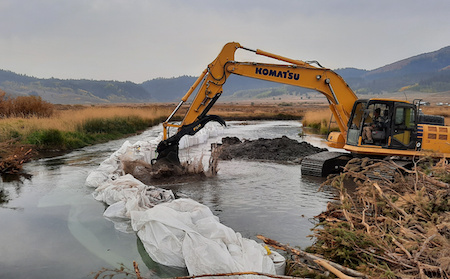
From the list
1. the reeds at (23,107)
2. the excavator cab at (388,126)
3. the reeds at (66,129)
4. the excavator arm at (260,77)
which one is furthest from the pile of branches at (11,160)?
the reeds at (23,107)

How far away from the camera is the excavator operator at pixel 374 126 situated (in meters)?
10.3

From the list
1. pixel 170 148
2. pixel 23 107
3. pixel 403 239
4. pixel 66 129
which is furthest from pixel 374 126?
pixel 23 107

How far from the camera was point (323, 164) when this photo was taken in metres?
11.0

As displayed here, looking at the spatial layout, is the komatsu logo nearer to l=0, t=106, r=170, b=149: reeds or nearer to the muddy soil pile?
the muddy soil pile

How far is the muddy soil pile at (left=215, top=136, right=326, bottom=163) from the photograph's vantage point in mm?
14353

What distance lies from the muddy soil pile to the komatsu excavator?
A: 2.72 metres

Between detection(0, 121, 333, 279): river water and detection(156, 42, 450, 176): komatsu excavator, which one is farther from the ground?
detection(156, 42, 450, 176): komatsu excavator

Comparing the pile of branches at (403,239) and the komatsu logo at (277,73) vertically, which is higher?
the komatsu logo at (277,73)

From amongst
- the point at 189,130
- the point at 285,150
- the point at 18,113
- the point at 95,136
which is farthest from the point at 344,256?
the point at 18,113

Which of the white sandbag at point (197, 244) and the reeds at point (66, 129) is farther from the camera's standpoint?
the reeds at point (66, 129)

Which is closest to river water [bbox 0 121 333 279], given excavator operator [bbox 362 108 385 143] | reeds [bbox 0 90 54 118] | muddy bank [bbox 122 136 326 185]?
muddy bank [bbox 122 136 326 185]

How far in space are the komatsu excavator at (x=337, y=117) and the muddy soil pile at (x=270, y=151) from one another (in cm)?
272

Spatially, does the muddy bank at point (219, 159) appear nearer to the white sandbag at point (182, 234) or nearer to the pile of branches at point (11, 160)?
the white sandbag at point (182, 234)

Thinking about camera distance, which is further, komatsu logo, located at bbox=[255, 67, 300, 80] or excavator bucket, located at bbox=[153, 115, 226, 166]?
komatsu logo, located at bbox=[255, 67, 300, 80]
